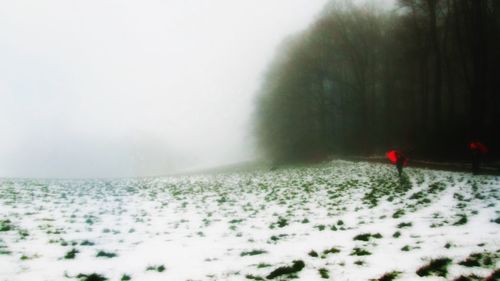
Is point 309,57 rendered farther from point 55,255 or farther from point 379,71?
point 55,255

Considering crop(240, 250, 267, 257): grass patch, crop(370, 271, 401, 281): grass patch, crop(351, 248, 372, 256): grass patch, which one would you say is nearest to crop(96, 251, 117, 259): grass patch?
crop(240, 250, 267, 257): grass patch

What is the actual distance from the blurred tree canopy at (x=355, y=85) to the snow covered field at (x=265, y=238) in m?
24.3

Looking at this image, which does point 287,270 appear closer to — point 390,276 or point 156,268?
point 390,276

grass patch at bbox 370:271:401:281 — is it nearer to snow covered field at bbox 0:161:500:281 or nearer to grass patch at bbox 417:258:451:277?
snow covered field at bbox 0:161:500:281

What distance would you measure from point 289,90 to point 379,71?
450 inches

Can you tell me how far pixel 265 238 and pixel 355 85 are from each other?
3631cm

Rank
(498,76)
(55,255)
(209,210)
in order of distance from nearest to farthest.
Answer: (55,255) < (209,210) < (498,76)

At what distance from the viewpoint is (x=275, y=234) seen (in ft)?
24.2

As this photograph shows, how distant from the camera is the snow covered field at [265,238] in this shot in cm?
475

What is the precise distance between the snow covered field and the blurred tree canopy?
24.3m

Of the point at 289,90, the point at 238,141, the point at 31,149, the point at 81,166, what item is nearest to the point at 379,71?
the point at 289,90

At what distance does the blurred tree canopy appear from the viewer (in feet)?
112

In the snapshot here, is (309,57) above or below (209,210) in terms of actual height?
above

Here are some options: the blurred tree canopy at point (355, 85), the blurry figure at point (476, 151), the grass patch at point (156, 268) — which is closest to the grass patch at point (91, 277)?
the grass patch at point (156, 268)
